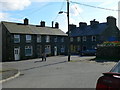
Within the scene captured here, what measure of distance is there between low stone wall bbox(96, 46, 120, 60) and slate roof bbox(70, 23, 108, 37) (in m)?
18.9

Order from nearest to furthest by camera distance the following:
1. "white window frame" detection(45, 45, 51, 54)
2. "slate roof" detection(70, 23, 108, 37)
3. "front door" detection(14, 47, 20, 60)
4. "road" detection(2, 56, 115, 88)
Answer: "road" detection(2, 56, 115, 88) < "front door" detection(14, 47, 20, 60) < "white window frame" detection(45, 45, 51, 54) < "slate roof" detection(70, 23, 108, 37)

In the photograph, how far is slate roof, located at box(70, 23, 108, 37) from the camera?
2028 inches

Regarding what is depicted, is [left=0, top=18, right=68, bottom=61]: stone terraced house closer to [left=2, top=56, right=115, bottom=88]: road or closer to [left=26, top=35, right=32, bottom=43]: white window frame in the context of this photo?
[left=26, top=35, right=32, bottom=43]: white window frame

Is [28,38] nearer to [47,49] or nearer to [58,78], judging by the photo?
[47,49]

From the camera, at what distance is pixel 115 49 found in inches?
1198

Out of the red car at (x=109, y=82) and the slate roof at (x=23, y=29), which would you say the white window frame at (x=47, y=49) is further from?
the red car at (x=109, y=82)

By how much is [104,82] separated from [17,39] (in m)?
32.4

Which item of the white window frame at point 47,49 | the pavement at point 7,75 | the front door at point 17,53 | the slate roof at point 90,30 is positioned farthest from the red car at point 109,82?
the slate roof at point 90,30

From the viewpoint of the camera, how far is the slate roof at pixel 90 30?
51.5m

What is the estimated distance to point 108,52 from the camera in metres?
31.4

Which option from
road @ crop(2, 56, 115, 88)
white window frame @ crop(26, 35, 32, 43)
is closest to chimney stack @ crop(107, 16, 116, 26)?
white window frame @ crop(26, 35, 32, 43)

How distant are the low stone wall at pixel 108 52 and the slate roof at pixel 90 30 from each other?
18.9 meters

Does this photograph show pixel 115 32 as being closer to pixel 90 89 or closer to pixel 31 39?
pixel 31 39

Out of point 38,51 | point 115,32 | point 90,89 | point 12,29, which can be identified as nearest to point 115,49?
point 38,51
